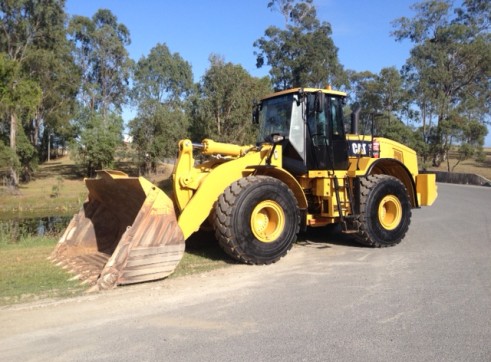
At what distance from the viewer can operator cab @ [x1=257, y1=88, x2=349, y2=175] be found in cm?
846

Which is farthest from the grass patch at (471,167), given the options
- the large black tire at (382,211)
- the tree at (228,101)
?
the large black tire at (382,211)

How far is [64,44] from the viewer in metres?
42.4

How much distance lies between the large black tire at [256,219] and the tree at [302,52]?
42782 mm

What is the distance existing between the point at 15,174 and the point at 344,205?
107ft

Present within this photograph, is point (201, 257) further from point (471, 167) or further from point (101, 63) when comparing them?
point (101, 63)

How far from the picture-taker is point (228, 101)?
116ft

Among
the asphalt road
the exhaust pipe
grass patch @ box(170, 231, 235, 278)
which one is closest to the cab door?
the exhaust pipe

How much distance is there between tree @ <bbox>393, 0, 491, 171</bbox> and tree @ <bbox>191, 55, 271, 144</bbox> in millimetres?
19228

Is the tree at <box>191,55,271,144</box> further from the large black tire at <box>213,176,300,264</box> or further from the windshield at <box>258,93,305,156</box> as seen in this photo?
the large black tire at <box>213,176,300,264</box>

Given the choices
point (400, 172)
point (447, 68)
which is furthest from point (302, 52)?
→ point (400, 172)

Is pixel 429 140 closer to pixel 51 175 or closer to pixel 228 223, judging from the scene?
pixel 51 175

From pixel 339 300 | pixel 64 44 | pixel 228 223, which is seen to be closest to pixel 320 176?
pixel 228 223

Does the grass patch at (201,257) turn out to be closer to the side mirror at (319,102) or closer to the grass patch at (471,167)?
the side mirror at (319,102)

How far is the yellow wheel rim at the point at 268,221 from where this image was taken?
24.2 feet
